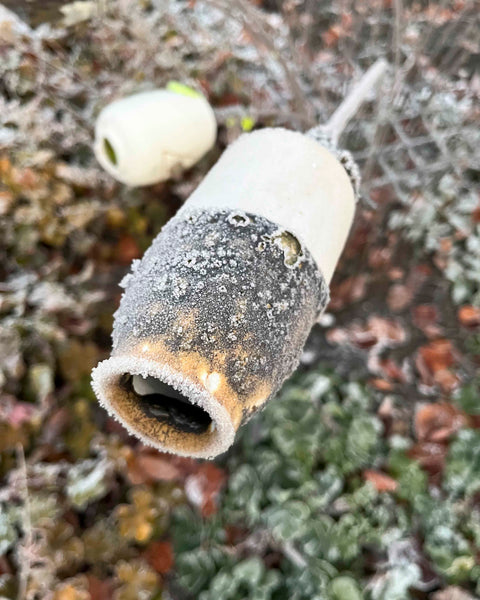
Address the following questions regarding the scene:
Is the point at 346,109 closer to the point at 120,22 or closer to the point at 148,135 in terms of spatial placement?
the point at 148,135

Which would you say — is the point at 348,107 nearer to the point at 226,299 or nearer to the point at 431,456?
the point at 226,299

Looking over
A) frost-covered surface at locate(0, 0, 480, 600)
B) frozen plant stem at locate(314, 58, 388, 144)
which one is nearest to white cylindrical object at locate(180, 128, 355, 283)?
frozen plant stem at locate(314, 58, 388, 144)

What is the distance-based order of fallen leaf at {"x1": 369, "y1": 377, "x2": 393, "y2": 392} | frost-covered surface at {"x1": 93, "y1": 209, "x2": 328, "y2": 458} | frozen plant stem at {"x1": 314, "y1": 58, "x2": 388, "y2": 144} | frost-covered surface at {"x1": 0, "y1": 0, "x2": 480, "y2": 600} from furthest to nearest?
fallen leaf at {"x1": 369, "y1": 377, "x2": 393, "y2": 392}, frost-covered surface at {"x1": 0, "y1": 0, "x2": 480, "y2": 600}, frozen plant stem at {"x1": 314, "y1": 58, "x2": 388, "y2": 144}, frost-covered surface at {"x1": 93, "y1": 209, "x2": 328, "y2": 458}

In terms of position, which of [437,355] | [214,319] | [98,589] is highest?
[214,319]

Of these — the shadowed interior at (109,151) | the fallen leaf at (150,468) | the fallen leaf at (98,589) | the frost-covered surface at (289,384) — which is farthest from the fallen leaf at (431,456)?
the shadowed interior at (109,151)

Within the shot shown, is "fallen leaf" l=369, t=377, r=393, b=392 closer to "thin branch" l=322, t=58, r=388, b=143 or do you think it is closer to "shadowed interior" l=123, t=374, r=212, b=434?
"thin branch" l=322, t=58, r=388, b=143

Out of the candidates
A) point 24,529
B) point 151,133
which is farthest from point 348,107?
point 24,529

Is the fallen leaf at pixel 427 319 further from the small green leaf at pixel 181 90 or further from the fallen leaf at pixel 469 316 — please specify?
the small green leaf at pixel 181 90

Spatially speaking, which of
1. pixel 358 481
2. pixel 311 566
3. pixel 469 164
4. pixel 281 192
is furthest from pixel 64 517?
pixel 469 164
